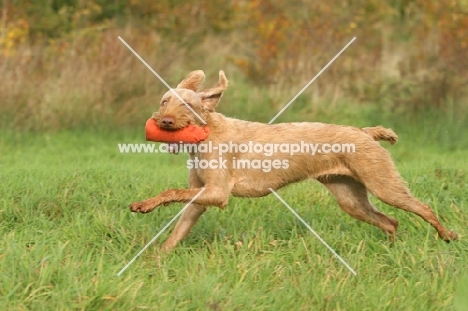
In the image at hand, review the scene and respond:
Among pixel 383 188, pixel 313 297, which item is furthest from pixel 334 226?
pixel 313 297

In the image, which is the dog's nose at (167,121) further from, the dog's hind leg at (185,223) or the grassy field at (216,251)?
the grassy field at (216,251)

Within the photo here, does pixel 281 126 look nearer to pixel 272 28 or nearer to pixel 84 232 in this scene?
pixel 84 232

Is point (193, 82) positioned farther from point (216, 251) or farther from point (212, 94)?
point (216, 251)

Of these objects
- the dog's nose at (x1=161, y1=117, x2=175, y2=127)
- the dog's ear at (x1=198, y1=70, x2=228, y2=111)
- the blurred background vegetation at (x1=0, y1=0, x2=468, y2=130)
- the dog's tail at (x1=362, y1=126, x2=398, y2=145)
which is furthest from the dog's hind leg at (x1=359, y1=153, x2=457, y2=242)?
the blurred background vegetation at (x1=0, y1=0, x2=468, y2=130)

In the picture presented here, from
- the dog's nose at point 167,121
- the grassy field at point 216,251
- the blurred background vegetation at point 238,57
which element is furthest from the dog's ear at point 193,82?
the blurred background vegetation at point 238,57

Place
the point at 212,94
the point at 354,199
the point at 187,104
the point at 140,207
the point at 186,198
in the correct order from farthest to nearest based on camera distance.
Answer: the point at 354,199 → the point at 212,94 → the point at 187,104 → the point at 186,198 → the point at 140,207

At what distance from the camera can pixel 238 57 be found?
1276 cm

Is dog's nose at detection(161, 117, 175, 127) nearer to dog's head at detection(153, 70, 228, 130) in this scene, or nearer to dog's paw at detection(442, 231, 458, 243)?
dog's head at detection(153, 70, 228, 130)

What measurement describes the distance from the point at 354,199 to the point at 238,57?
23.1ft

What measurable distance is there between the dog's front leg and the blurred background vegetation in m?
5.63

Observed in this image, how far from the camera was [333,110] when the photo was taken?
1148 centimetres

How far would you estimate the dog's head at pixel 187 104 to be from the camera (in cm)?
534

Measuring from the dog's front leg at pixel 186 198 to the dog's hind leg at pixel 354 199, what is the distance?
0.90m

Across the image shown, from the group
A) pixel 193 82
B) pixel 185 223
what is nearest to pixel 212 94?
pixel 193 82
